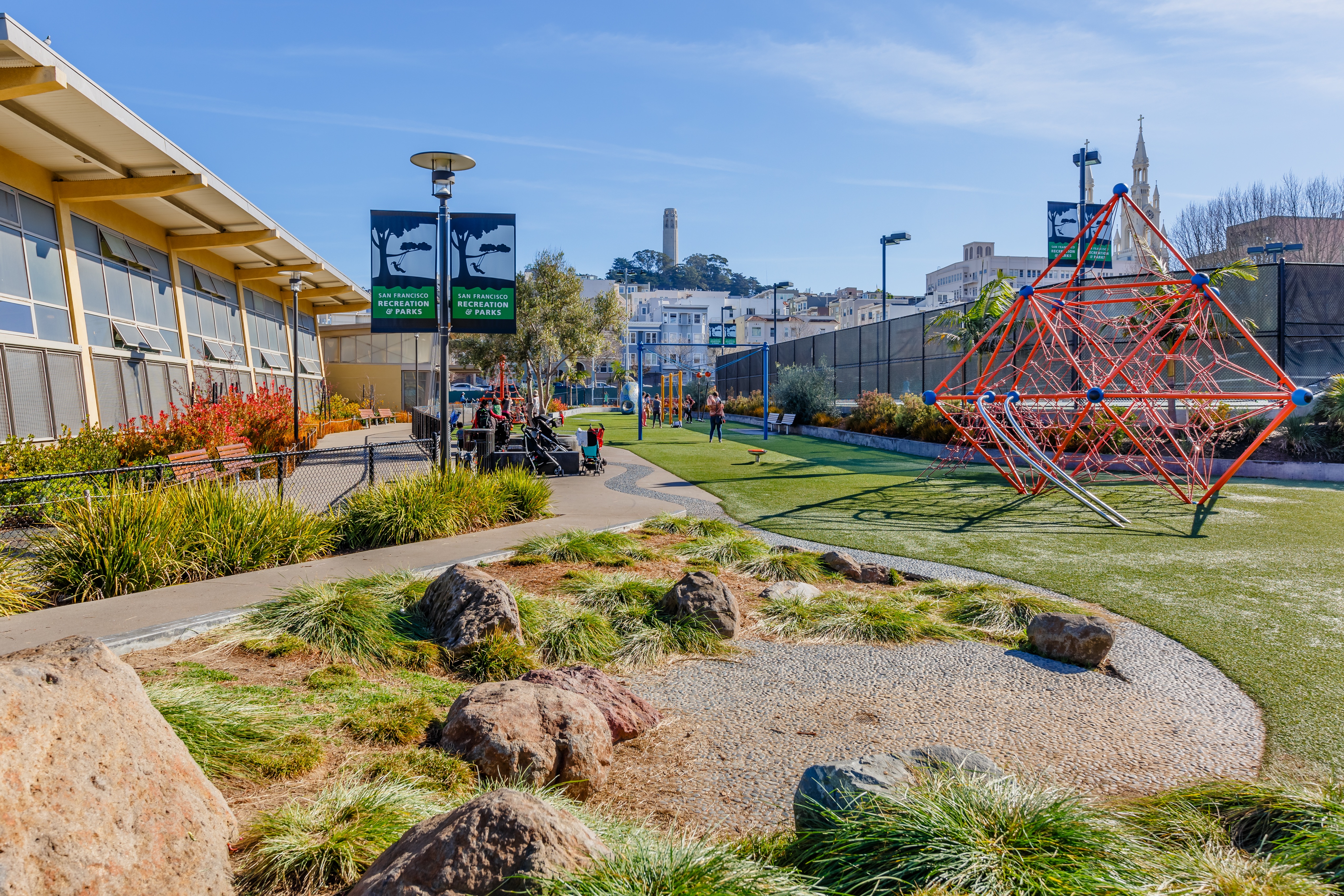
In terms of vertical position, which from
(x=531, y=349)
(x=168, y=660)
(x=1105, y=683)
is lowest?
(x=1105, y=683)

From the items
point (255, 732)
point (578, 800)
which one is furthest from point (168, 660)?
point (578, 800)

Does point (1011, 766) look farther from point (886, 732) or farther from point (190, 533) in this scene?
point (190, 533)

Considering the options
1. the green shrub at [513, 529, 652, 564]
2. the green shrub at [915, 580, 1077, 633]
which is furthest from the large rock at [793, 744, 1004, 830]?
the green shrub at [513, 529, 652, 564]

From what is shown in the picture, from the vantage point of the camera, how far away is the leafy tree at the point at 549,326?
34844 mm

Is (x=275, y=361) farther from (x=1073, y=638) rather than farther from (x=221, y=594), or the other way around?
(x=1073, y=638)

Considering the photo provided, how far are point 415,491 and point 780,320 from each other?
84823 mm

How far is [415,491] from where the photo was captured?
9.77m

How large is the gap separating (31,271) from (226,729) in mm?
12912

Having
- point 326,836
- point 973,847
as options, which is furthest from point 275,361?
point 973,847

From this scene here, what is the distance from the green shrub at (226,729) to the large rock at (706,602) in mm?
2983

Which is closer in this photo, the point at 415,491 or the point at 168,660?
the point at 168,660

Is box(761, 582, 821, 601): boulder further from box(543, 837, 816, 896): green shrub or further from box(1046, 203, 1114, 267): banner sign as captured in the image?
box(1046, 203, 1114, 267): banner sign

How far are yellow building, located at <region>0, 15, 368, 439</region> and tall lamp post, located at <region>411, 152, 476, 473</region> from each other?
15.9 feet

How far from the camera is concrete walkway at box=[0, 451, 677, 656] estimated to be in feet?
18.0
